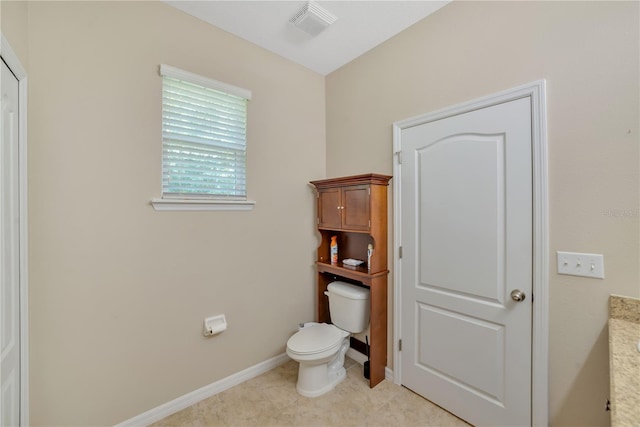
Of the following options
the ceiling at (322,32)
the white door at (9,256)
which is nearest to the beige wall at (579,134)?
the ceiling at (322,32)

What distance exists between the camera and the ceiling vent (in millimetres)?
1779

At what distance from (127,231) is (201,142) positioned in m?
0.76

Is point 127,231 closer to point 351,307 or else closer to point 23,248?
point 23,248

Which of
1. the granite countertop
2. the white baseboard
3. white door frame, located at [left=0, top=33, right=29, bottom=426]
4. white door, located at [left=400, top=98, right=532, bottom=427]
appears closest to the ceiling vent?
white door, located at [left=400, top=98, right=532, bottom=427]

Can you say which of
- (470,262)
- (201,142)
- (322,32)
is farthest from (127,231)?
(470,262)

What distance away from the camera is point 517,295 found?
4.94 ft

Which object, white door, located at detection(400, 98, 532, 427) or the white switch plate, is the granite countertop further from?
white door, located at detection(400, 98, 532, 427)

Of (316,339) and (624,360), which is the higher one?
(624,360)

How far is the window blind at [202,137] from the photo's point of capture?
5.97 feet

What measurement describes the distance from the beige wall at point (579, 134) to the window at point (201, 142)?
162 centimetres

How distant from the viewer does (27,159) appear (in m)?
1.37

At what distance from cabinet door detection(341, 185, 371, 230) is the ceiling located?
1.17 m

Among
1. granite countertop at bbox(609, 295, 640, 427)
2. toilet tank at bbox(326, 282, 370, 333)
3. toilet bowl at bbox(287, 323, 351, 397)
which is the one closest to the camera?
granite countertop at bbox(609, 295, 640, 427)

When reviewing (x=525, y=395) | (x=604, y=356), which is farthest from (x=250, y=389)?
(x=604, y=356)
